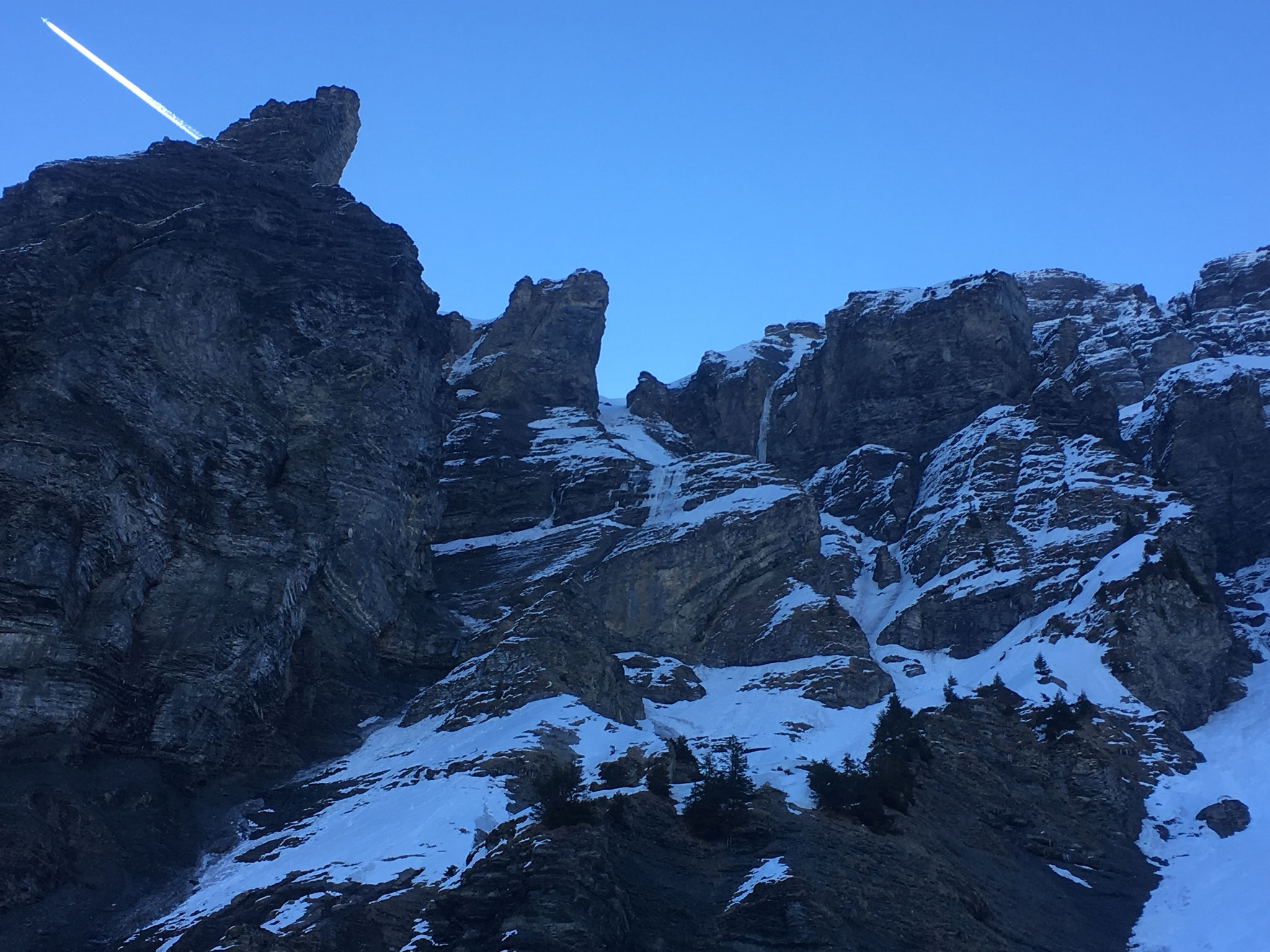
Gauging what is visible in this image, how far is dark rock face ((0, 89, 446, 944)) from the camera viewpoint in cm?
4769

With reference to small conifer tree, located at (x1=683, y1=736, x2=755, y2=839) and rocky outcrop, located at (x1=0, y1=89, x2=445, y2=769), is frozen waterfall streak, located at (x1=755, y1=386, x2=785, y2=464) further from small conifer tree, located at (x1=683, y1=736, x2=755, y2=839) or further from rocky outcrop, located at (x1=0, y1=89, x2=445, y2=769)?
small conifer tree, located at (x1=683, y1=736, x2=755, y2=839)

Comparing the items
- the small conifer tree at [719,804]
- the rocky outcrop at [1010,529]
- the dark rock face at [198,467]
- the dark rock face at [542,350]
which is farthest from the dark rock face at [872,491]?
the small conifer tree at [719,804]

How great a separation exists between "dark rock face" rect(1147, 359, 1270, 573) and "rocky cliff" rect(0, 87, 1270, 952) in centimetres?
32

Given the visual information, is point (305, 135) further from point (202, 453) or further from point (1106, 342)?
point (1106, 342)

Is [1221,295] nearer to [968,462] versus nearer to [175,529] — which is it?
[968,462]

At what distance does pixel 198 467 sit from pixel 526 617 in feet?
57.7

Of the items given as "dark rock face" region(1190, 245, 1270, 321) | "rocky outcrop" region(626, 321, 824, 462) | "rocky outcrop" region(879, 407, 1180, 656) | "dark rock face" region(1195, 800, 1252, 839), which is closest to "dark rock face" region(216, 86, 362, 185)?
"rocky outcrop" region(626, 321, 824, 462)

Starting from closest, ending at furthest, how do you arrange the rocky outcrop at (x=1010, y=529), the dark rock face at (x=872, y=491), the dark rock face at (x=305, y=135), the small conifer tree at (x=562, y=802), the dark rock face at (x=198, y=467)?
the small conifer tree at (x=562, y=802) → the dark rock face at (x=198, y=467) → the rocky outcrop at (x=1010, y=529) → the dark rock face at (x=305, y=135) → the dark rock face at (x=872, y=491)

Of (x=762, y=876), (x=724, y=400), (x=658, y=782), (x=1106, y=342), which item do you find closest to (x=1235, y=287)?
(x=1106, y=342)

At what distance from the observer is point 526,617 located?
59844mm

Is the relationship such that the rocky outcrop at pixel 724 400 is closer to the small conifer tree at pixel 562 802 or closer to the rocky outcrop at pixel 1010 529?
the rocky outcrop at pixel 1010 529

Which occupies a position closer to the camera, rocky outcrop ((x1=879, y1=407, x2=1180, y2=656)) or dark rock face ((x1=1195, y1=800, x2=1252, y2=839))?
dark rock face ((x1=1195, y1=800, x2=1252, y2=839))

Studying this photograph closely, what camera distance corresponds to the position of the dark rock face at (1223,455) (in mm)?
85125

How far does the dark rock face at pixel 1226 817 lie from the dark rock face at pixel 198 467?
1547 inches
